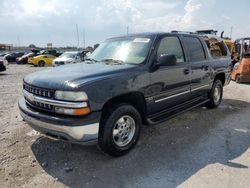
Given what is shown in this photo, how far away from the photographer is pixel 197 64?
564 centimetres

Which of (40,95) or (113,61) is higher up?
(113,61)

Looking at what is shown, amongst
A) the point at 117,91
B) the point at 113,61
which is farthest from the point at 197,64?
the point at 117,91

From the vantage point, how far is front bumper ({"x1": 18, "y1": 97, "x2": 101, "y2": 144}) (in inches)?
132

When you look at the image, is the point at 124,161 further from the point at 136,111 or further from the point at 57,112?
the point at 57,112

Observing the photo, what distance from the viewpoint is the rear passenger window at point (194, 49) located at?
550 cm

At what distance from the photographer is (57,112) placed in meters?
3.47

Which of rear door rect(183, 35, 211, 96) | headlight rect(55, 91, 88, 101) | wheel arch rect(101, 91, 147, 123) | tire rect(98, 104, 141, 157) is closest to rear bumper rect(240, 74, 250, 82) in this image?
rear door rect(183, 35, 211, 96)

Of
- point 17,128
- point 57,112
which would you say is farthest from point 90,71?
point 17,128

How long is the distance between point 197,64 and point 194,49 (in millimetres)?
344

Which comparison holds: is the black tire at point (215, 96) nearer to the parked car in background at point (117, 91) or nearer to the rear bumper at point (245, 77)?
the parked car in background at point (117, 91)

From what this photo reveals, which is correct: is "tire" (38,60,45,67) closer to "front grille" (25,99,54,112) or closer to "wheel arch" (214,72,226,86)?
"wheel arch" (214,72,226,86)

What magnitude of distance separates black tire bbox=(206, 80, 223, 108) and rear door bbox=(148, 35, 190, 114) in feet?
4.93

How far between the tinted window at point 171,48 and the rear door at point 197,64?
0.25 metres

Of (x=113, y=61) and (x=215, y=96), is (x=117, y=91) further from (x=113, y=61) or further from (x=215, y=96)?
(x=215, y=96)
